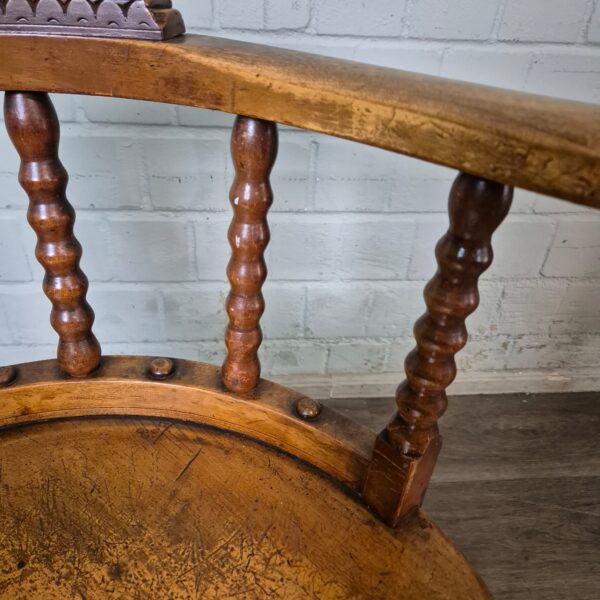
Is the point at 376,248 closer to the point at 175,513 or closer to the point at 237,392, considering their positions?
the point at 237,392

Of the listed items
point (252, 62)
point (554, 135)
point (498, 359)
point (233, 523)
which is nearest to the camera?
point (554, 135)

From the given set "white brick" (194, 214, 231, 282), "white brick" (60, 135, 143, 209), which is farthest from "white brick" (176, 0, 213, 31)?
"white brick" (194, 214, 231, 282)

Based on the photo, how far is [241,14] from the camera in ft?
2.87

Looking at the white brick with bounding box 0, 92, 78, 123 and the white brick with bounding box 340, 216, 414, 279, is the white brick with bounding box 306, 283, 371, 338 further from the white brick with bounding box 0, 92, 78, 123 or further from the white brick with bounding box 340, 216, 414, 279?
the white brick with bounding box 0, 92, 78, 123

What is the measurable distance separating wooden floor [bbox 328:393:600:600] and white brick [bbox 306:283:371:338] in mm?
212

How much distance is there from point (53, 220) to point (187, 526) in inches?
11.7

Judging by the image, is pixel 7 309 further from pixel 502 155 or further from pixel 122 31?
pixel 502 155

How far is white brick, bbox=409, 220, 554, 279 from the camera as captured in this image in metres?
1.10

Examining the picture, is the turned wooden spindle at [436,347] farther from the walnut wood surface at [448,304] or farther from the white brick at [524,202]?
the white brick at [524,202]

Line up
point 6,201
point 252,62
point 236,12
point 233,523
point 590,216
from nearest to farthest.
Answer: point 252,62
point 233,523
point 236,12
point 6,201
point 590,216

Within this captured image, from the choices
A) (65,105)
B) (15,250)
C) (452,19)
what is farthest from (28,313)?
(452,19)

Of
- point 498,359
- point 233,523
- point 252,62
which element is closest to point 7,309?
point 233,523

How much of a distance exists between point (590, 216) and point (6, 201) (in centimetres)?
105

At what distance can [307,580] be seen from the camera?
501mm
